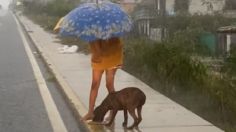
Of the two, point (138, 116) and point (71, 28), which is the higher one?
point (71, 28)

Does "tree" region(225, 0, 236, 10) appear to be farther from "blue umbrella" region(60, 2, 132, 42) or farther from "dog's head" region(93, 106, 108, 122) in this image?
"blue umbrella" region(60, 2, 132, 42)

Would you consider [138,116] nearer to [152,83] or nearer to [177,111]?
[177,111]

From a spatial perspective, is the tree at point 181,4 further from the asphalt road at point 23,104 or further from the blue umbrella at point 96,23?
→ the blue umbrella at point 96,23

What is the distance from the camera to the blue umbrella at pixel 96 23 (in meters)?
6.86

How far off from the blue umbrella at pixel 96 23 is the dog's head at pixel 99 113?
89 cm

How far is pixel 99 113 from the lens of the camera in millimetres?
A: 7336

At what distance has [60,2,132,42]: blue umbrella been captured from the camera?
6859mm

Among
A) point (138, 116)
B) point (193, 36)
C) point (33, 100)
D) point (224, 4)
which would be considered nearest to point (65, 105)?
point (33, 100)

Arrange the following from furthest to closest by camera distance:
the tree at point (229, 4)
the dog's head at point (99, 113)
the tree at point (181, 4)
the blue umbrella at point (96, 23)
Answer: the tree at point (181, 4), the tree at point (229, 4), the dog's head at point (99, 113), the blue umbrella at point (96, 23)

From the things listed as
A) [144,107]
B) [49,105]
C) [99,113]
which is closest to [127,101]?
[99,113]

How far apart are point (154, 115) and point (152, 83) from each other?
309cm

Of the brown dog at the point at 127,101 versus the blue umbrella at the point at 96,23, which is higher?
the blue umbrella at the point at 96,23

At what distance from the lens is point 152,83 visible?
11180mm

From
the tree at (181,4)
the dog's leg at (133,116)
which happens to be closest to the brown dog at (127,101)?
the dog's leg at (133,116)
